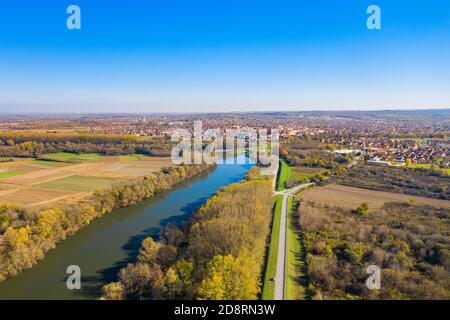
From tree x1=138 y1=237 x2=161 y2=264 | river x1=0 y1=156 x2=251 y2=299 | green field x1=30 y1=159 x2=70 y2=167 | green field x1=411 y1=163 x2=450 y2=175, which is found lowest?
river x1=0 y1=156 x2=251 y2=299

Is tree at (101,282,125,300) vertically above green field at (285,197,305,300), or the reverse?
green field at (285,197,305,300)

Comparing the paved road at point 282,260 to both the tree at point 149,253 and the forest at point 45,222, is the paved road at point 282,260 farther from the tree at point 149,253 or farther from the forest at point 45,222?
the forest at point 45,222

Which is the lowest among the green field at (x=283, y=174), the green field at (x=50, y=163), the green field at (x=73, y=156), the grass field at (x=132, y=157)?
the green field at (x=283, y=174)

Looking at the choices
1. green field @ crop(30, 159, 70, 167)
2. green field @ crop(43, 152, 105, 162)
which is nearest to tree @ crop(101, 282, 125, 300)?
green field @ crop(30, 159, 70, 167)

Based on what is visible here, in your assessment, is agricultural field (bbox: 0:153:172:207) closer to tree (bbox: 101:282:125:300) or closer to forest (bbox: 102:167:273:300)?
forest (bbox: 102:167:273:300)

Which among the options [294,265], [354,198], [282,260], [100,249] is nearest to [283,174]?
[354,198]

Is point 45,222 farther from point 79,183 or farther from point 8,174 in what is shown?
point 8,174

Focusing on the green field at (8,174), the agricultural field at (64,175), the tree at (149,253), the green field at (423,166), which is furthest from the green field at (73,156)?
the green field at (423,166)
